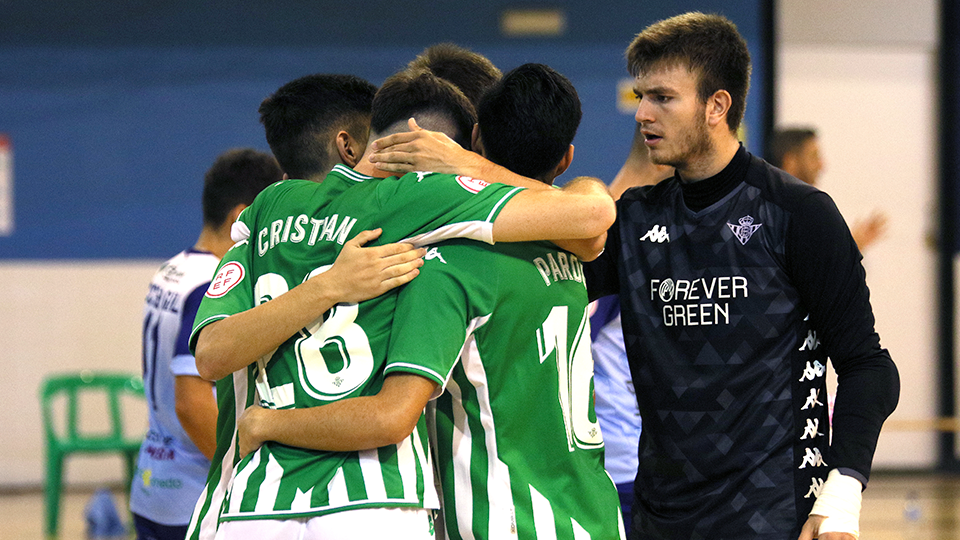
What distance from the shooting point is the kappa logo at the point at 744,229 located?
79.4 inches

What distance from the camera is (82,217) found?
7.25m

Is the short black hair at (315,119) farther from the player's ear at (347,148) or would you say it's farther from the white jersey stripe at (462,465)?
the white jersey stripe at (462,465)

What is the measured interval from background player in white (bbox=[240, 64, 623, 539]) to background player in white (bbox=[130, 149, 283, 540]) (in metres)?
1.12

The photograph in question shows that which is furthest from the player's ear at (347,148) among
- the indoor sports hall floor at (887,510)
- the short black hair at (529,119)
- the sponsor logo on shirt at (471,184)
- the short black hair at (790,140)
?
the indoor sports hall floor at (887,510)

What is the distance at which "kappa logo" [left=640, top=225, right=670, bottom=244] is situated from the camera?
2.12 m

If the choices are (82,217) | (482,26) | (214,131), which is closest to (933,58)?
(482,26)

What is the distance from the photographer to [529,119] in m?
1.96

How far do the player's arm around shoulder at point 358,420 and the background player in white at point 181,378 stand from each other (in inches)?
45.6

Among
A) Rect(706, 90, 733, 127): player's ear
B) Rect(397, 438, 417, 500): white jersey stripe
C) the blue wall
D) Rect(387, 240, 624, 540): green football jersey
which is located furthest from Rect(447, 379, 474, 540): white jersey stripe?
Result: the blue wall

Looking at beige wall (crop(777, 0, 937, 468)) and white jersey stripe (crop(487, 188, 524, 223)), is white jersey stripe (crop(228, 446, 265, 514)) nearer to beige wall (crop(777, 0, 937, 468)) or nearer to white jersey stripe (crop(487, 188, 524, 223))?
white jersey stripe (crop(487, 188, 524, 223))

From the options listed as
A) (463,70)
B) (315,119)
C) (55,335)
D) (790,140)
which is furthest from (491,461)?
(55,335)

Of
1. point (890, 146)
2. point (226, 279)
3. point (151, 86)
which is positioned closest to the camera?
point (226, 279)

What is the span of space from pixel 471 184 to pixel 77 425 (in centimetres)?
604

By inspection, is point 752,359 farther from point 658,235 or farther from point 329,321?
point 329,321
